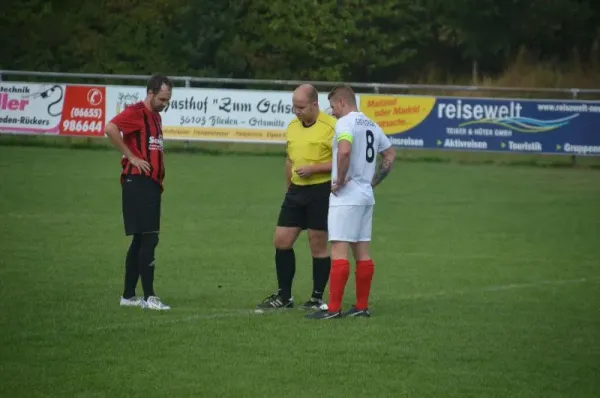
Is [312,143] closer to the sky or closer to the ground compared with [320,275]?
closer to the sky

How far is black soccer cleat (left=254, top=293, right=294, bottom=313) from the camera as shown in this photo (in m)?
10.9

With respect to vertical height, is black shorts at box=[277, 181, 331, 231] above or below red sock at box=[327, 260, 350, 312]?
above

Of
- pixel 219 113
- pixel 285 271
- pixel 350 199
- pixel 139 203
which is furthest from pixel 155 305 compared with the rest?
pixel 219 113

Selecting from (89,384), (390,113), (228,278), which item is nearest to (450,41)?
(390,113)

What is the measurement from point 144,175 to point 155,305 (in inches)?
41.4

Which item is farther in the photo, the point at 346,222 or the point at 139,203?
the point at 139,203

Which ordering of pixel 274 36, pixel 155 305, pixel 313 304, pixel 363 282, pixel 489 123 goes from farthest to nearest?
1. pixel 274 36
2. pixel 489 123
3. pixel 313 304
4. pixel 155 305
5. pixel 363 282

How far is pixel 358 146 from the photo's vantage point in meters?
10.3

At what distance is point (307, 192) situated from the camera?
1098 centimetres

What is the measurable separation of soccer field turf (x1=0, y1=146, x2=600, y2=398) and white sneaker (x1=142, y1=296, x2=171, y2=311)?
20cm

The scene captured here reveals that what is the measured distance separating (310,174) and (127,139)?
58.6 inches

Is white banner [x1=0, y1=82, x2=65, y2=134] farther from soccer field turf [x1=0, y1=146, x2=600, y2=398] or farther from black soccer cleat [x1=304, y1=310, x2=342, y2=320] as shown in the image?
black soccer cleat [x1=304, y1=310, x2=342, y2=320]

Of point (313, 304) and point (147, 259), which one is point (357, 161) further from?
point (147, 259)

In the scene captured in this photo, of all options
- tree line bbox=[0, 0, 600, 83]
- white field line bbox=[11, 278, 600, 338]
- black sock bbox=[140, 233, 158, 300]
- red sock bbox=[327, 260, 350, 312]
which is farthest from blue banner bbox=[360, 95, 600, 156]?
tree line bbox=[0, 0, 600, 83]
